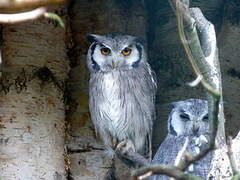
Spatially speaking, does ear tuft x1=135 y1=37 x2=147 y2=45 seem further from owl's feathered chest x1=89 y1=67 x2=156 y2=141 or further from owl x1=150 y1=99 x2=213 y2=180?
owl x1=150 y1=99 x2=213 y2=180

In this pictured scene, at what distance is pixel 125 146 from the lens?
3572mm

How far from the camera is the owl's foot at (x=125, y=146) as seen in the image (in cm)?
348

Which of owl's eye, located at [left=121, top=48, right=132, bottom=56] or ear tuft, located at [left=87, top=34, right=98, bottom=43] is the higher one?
ear tuft, located at [left=87, top=34, right=98, bottom=43]

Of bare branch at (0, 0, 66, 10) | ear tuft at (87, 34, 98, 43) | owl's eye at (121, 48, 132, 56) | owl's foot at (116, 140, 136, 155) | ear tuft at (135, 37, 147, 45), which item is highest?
bare branch at (0, 0, 66, 10)

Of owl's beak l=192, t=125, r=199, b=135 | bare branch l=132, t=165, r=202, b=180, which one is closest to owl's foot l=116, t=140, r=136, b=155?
owl's beak l=192, t=125, r=199, b=135

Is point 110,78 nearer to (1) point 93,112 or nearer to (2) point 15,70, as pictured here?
(1) point 93,112

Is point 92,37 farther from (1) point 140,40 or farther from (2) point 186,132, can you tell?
(2) point 186,132

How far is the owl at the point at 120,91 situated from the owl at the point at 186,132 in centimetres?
25

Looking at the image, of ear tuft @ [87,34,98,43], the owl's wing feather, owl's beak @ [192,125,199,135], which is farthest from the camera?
ear tuft @ [87,34,98,43]

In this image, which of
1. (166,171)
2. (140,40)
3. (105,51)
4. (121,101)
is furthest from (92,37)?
(166,171)

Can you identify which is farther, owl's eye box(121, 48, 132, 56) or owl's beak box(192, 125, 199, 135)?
owl's eye box(121, 48, 132, 56)

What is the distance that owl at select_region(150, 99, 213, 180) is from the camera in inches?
122

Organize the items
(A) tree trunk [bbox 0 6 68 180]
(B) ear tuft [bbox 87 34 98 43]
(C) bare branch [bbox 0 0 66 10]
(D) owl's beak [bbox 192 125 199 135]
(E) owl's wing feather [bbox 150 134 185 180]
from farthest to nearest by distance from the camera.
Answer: (B) ear tuft [bbox 87 34 98 43], (A) tree trunk [bbox 0 6 68 180], (D) owl's beak [bbox 192 125 199 135], (E) owl's wing feather [bbox 150 134 185 180], (C) bare branch [bbox 0 0 66 10]

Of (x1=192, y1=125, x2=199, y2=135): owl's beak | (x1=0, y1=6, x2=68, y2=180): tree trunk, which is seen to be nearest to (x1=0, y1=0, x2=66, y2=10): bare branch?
(x1=192, y1=125, x2=199, y2=135): owl's beak
